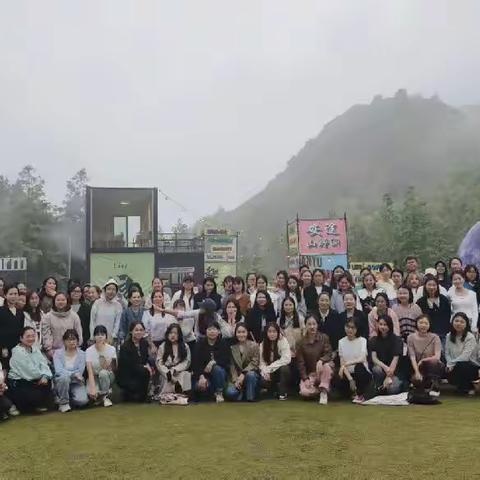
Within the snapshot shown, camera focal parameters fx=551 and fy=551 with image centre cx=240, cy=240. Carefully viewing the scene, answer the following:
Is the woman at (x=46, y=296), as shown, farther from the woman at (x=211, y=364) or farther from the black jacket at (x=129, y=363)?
the woman at (x=211, y=364)

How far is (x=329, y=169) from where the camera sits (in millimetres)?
109438

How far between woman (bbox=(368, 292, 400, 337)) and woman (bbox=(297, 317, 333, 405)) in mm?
514

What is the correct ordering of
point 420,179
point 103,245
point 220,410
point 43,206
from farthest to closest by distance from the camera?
Result: point 420,179 → point 43,206 → point 103,245 → point 220,410

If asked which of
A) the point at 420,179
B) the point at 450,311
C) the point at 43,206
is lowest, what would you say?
the point at 450,311

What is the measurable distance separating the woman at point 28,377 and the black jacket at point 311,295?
2996 mm

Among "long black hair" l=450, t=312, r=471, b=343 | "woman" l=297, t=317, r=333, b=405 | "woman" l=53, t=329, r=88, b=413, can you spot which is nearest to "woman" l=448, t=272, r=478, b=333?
"long black hair" l=450, t=312, r=471, b=343

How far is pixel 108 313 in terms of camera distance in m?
6.38

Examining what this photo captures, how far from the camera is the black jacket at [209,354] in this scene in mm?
5906

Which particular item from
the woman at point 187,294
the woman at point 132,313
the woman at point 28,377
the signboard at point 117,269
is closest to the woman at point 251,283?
the woman at point 187,294

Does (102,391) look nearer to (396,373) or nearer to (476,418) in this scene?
(396,373)

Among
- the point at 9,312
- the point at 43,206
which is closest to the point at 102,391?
the point at 9,312

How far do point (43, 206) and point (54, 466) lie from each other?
3387 cm

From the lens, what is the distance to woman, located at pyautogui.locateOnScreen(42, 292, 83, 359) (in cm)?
588

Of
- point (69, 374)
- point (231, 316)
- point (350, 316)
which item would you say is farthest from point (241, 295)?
point (69, 374)
